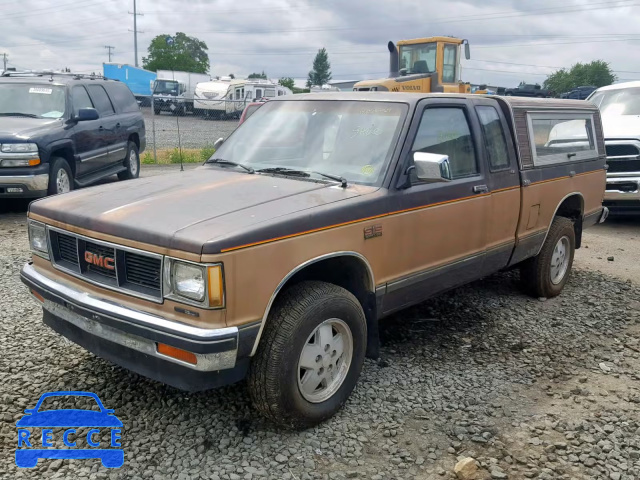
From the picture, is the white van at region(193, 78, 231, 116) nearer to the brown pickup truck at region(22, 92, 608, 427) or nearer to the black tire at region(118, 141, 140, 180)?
the black tire at region(118, 141, 140, 180)

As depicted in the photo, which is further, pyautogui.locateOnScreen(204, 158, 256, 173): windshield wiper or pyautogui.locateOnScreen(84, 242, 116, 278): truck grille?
pyautogui.locateOnScreen(204, 158, 256, 173): windshield wiper

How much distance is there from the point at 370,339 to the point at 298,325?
843 millimetres

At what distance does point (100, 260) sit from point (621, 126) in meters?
9.05

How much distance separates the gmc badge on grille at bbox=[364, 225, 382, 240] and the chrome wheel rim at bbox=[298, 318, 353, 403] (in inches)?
21.7

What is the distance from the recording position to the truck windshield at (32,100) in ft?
30.2

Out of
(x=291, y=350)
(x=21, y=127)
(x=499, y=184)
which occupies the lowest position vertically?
(x=291, y=350)

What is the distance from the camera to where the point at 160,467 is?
3.14m

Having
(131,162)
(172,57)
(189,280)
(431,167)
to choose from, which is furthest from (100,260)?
(172,57)

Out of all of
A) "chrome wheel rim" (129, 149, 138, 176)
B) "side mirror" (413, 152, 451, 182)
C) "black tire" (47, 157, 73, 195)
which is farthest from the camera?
"chrome wheel rim" (129, 149, 138, 176)

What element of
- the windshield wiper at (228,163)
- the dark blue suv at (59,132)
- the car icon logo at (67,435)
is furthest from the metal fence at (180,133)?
the car icon logo at (67,435)

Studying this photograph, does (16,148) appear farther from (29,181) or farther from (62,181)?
(62,181)

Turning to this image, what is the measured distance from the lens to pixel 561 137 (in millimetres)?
5969

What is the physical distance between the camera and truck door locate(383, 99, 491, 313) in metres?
4.07

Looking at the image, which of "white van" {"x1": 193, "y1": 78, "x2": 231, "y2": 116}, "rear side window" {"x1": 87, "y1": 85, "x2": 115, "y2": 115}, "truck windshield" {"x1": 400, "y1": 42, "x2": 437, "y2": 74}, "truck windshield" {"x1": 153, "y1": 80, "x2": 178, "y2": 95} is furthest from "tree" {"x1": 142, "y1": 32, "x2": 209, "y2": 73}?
"rear side window" {"x1": 87, "y1": 85, "x2": 115, "y2": 115}
